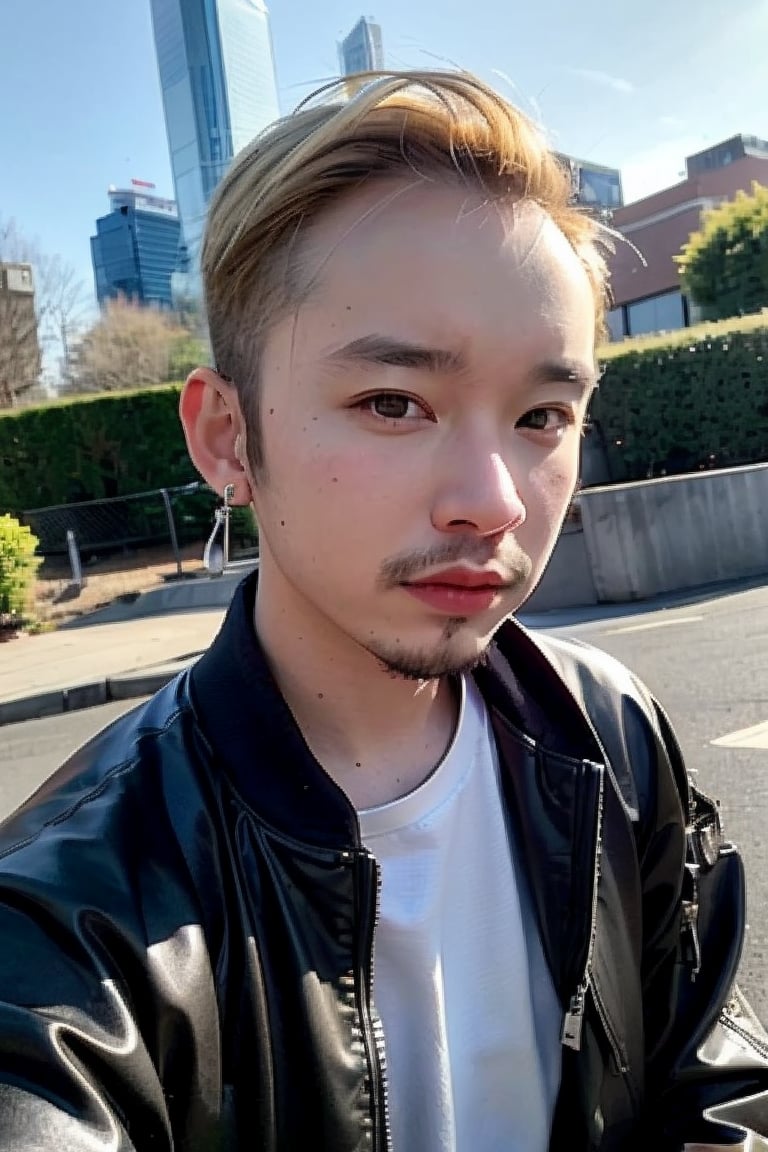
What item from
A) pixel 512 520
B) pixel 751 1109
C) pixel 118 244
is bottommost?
pixel 751 1109

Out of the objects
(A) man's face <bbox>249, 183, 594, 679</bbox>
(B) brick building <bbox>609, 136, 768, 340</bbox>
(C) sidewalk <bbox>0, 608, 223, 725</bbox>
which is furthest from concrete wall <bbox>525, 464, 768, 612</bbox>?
(B) brick building <bbox>609, 136, 768, 340</bbox>

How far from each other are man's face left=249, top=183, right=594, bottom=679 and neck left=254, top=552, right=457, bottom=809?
0.08 metres

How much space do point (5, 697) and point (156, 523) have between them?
9.40m

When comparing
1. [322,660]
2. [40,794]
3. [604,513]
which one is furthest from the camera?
[604,513]

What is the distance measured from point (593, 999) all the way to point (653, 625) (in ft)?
19.9

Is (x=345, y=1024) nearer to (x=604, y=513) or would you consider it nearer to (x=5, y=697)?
(x=5, y=697)

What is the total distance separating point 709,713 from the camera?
4566 millimetres

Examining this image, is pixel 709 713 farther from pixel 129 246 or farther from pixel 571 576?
pixel 129 246

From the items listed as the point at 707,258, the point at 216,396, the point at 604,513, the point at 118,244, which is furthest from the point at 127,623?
the point at 118,244

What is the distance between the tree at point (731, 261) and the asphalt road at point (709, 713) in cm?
1527

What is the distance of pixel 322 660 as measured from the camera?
3.90ft

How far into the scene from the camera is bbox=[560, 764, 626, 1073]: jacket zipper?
1.14m

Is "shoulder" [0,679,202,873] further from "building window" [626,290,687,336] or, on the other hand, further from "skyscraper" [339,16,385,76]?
"building window" [626,290,687,336]

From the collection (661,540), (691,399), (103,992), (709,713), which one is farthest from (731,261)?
(103,992)
